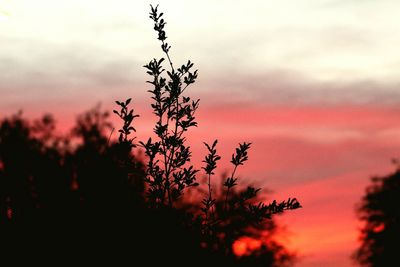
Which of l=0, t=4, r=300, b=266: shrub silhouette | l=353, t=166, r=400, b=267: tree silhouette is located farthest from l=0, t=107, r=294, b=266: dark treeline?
l=353, t=166, r=400, b=267: tree silhouette

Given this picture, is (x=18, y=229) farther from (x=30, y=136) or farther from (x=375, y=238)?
(x=375, y=238)

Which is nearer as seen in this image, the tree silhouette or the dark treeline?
the dark treeline

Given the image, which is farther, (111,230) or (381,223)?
(381,223)

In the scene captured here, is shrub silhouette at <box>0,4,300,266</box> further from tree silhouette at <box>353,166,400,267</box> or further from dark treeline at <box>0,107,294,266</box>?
tree silhouette at <box>353,166,400,267</box>

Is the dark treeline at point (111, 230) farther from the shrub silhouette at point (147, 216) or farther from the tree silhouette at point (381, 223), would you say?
the tree silhouette at point (381, 223)

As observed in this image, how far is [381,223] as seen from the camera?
6994cm

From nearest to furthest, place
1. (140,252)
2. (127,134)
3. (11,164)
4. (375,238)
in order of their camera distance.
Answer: (140,252), (127,134), (11,164), (375,238)

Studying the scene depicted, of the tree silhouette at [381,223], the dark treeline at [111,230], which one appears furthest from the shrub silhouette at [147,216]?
the tree silhouette at [381,223]

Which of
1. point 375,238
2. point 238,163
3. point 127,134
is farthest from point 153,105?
point 375,238

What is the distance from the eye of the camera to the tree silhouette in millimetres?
67625

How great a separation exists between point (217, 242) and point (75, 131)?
37772 millimetres

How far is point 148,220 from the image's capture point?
10.7 meters

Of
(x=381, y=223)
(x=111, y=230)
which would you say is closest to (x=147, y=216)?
(x=111, y=230)

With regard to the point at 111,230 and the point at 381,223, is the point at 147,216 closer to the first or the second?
the point at 111,230
